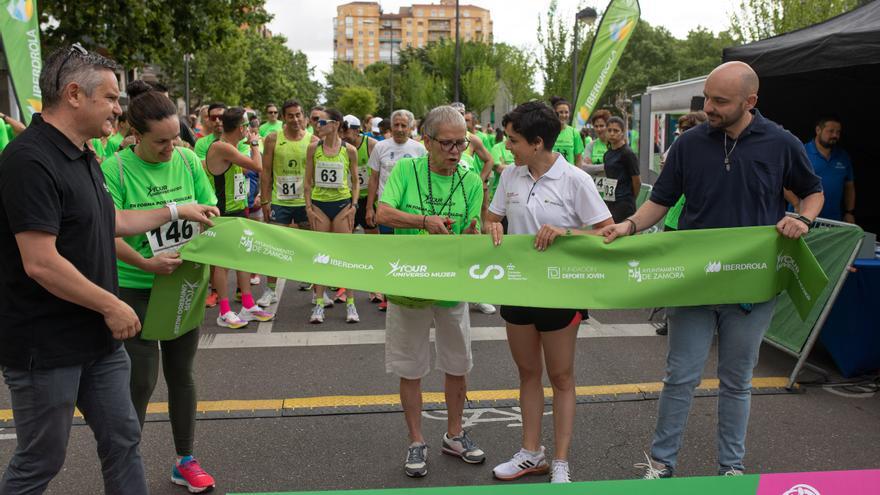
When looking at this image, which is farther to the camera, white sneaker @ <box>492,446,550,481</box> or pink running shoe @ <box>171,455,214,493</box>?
white sneaker @ <box>492,446,550,481</box>

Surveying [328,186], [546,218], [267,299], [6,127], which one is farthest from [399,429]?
[6,127]

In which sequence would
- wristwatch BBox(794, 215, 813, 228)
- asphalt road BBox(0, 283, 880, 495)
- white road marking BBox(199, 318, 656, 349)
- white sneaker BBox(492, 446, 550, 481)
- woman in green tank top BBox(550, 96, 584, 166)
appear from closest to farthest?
1. wristwatch BBox(794, 215, 813, 228)
2. white sneaker BBox(492, 446, 550, 481)
3. asphalt road BBox(0, 283, 880, 495)
4. white road marking BBox(199, 318, 656, 349)
5. woman in green tank top BBox(550, 96, 584, 166)

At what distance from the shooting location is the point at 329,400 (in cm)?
530

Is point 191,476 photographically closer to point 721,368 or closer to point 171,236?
point 171,236

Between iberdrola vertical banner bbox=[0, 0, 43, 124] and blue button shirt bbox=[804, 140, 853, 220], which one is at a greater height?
iberdrola vertical banner bbox=[0, 0, 43, 124]

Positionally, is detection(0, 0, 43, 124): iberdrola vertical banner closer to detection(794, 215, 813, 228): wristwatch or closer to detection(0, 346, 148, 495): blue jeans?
detection(0, 346, 148, 495): blue jeans

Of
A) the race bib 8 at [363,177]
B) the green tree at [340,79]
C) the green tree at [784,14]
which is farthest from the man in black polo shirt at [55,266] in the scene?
the green tree at [340,79]

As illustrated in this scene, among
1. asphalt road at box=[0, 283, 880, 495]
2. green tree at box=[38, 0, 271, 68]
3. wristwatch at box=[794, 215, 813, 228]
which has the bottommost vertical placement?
asphalt road at box=[0, 283, 880, 495]

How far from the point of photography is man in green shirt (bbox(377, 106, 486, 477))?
4027 mm

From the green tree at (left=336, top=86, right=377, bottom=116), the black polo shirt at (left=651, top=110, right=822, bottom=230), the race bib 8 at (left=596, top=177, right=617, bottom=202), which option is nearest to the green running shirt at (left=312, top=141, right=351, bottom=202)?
the race bib 8 at (left=596, top=177, right=617, bottom=202)

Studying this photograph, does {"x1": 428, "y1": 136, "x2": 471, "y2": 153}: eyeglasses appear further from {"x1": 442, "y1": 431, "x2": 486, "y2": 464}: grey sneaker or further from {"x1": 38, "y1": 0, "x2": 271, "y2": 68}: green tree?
{"x1": 38, "y1": 0, "x2": 271, "y2": 68}: green tree

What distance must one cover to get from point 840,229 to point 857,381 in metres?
1.15

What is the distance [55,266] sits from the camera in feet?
8.29

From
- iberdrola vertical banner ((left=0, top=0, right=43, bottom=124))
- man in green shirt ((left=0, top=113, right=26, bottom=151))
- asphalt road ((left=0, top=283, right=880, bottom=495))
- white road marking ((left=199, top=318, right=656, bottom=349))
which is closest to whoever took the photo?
asphalt road ((left=0, top=283, right=880, bottom=495))
